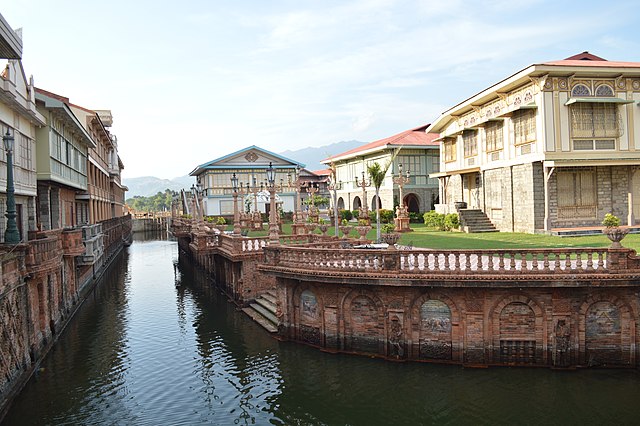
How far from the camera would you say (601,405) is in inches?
539

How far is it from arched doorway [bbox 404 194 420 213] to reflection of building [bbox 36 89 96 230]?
31.9m

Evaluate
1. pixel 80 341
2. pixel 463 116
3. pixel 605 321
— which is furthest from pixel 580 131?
pixel 80 341

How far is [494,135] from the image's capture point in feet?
117

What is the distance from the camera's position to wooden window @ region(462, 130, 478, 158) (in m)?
38.9

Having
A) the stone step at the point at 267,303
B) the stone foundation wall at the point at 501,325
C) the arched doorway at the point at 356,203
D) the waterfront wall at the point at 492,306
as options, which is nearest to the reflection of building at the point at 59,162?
the stone step at the point at 267,303

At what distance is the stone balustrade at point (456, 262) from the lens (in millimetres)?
15484

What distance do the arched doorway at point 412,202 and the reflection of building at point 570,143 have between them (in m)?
22.4

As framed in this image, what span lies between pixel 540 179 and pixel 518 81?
599 centimetres

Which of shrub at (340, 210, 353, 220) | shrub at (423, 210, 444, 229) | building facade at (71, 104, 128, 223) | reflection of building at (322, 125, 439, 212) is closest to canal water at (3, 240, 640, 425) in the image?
shrub at (423, 210, 444, 229)

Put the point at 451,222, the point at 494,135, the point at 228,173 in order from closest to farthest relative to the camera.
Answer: the point at 494,135 < the point at 451,222 < the point at 228,173

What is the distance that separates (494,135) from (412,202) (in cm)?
2269

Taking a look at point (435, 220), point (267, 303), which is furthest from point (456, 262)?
point (435, 220)

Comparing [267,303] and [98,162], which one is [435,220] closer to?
[267,303]

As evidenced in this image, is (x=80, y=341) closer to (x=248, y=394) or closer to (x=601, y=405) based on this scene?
(x=248, y=394)
